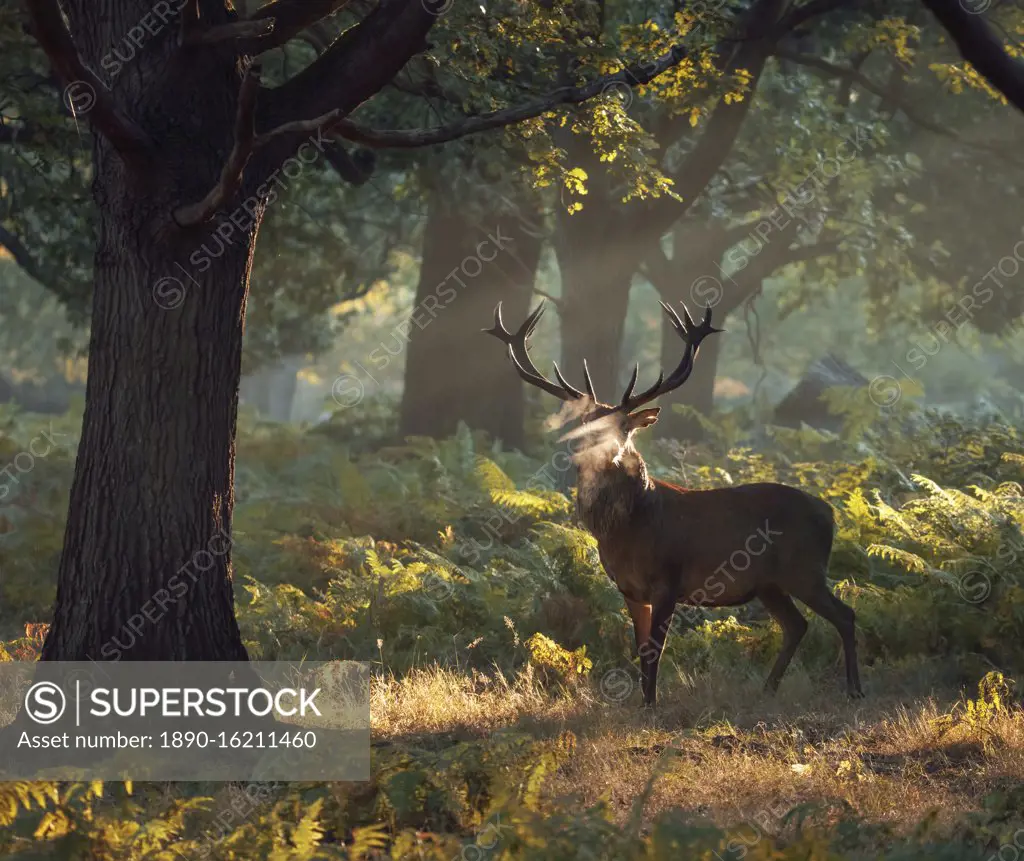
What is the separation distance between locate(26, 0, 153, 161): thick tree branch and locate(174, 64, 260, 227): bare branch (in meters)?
0.41

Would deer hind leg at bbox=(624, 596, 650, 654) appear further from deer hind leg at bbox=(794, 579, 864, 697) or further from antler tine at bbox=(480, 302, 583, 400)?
antler tine at bbox=(480, 302, 583, 400)

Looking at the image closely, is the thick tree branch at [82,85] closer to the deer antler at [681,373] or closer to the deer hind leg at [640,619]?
the deer antler at [681,373]

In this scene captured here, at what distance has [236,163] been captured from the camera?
244 inches

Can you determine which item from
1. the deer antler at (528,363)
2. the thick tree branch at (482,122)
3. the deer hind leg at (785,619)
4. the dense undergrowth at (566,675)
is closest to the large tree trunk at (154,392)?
the thick tree branch at (482,122)

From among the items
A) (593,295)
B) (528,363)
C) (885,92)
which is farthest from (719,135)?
(528,363)

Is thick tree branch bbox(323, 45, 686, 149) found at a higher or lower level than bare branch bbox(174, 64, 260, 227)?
higher

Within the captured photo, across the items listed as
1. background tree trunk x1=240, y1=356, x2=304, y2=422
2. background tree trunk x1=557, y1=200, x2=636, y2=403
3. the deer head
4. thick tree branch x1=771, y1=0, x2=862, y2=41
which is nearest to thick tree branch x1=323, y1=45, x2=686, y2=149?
the deer head

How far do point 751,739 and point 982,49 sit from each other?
3935mm

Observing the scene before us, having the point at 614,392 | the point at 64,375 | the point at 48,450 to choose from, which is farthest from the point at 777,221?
the point at 64,375

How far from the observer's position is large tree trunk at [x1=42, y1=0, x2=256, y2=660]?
6785 mm

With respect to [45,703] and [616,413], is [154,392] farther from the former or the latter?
[616,413]

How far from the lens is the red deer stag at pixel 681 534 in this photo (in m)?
8.10

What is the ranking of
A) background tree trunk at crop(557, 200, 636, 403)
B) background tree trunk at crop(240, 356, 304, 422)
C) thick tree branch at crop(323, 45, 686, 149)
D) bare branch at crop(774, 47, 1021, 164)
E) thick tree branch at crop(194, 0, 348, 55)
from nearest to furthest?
thick tree branch at crop(194, 0, 348, 55) → thick tree branch at crop(323, 45, 686, 149) → background tree trunk at crop(557, 200, 636, 403) → bare branch at crop(774, 47, 1021, 164) → background tree trunk at crop(240, 356, 304, 422)

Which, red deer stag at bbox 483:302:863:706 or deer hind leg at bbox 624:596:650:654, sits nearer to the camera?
red deer stag at bbox 483:302:863:706
